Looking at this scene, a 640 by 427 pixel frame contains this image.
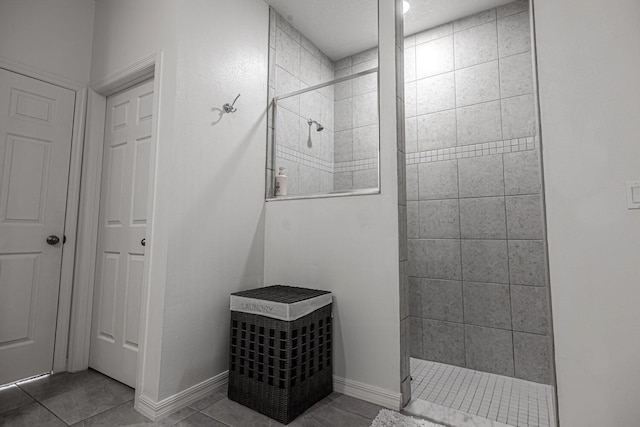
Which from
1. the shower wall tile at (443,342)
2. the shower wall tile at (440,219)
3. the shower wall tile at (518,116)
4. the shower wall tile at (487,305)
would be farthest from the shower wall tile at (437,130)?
the shower wall tile at (443,342)

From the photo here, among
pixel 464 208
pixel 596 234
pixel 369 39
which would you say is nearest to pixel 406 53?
pixel 369 39

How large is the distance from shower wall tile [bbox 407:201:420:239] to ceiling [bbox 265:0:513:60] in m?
1.41

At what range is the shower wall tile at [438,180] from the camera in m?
2.53

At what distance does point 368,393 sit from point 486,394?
766 mm

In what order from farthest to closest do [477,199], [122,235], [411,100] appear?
[411,100] < [477,199] < [122,235]

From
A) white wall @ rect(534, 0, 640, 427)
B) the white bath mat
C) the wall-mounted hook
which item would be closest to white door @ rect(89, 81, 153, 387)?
the wall-mounted hook

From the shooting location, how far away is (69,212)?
7.12 ft

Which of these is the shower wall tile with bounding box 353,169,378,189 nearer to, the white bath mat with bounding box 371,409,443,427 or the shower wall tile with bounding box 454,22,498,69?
the shower wall tile with bounding box 454,22,498,69

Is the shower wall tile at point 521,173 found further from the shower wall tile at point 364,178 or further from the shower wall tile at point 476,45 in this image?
the shower wall tile at point 364,178

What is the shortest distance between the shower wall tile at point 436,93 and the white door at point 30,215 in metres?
2.64

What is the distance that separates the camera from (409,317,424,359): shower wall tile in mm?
2572

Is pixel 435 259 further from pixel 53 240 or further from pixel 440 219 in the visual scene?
pixel 53 240

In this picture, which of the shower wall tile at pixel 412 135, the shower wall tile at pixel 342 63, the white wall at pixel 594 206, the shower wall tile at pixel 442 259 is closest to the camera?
the white wall at pixel 594 206

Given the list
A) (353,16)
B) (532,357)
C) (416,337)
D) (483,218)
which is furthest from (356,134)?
(532,357)
